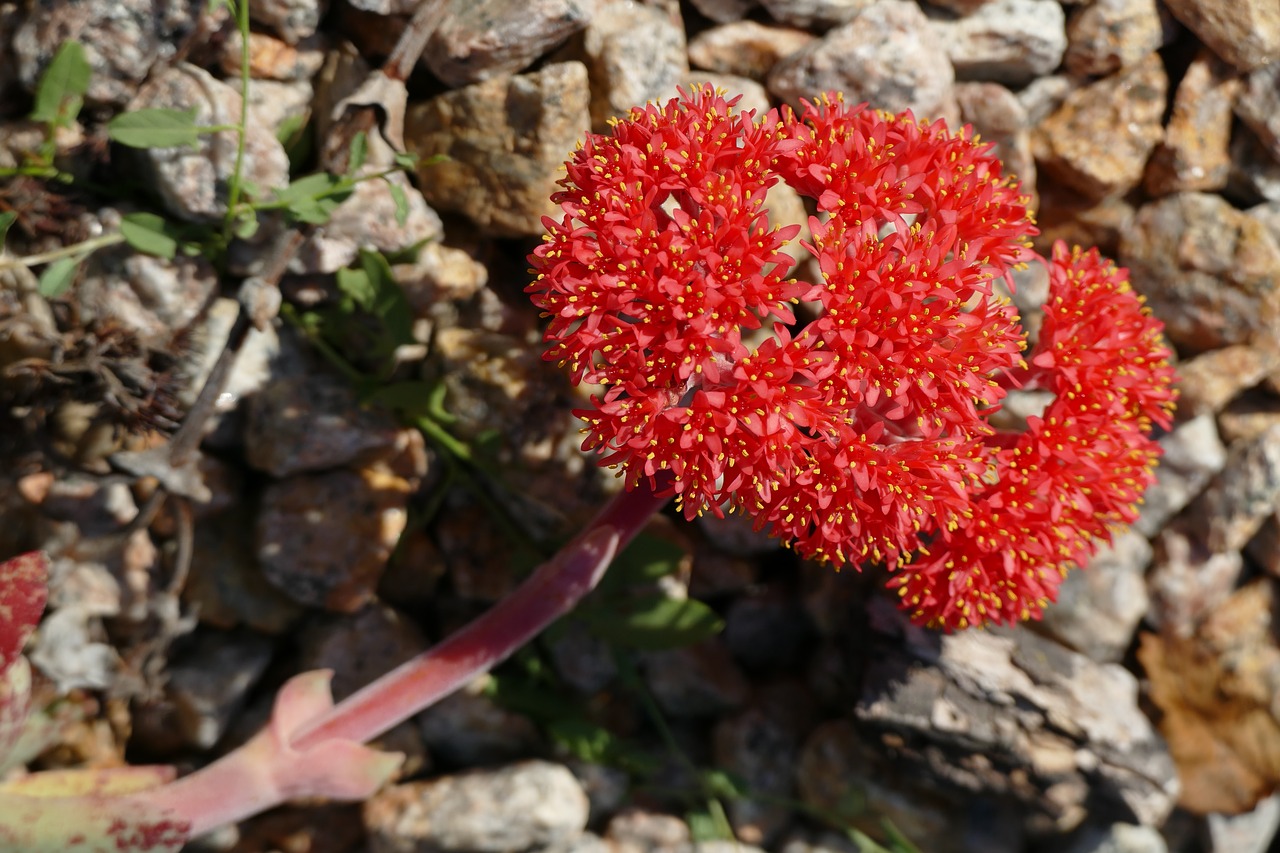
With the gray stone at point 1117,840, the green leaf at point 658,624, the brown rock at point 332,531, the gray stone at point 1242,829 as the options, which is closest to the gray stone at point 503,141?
the brown rock at point 332,531

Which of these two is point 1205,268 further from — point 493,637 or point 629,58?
point 493,637

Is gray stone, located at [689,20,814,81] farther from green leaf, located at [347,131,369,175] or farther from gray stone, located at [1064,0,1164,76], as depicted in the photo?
green leaf, located at [347,131,369,175]

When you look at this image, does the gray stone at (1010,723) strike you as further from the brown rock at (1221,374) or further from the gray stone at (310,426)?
the gray stone at (310,426)

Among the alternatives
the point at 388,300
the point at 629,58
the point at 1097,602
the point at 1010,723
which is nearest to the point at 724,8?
the point at 629,58

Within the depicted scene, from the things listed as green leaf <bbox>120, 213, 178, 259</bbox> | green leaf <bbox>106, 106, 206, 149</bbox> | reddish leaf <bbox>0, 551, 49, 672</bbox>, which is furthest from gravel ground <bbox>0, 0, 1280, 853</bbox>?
reddish leaf <bbox>0, 551, 49, 672</bbox>

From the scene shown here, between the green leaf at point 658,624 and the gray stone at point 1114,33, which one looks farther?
the gray stone at point 1114,33

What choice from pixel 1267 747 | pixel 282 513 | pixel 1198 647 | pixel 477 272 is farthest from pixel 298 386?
pixel 1267 747

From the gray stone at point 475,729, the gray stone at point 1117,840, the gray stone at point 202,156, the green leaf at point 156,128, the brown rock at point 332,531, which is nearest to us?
the green leaf at point 156,128
